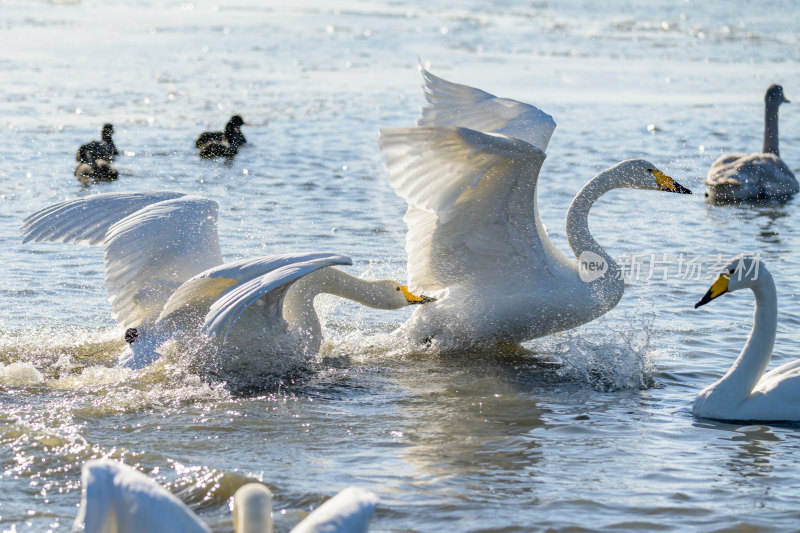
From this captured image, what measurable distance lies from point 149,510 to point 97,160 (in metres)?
10.1

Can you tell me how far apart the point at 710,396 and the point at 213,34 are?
21562mm

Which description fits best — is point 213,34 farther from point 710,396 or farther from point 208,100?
point 710,396

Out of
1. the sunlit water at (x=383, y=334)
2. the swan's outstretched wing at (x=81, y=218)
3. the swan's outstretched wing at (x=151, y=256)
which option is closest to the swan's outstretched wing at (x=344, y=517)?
the sunlit water at (x=383, y=334)

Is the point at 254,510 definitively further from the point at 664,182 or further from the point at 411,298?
the point at 664,182

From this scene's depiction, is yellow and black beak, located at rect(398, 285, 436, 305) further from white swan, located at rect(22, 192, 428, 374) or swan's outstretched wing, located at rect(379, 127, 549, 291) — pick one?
swan's outstretched wing, located at rect(379, 127, 549, 291)

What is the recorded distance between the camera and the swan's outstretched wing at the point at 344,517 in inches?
137

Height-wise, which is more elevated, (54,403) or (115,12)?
(115,12)

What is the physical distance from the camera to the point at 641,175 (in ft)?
24.9

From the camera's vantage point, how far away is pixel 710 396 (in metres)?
6.21

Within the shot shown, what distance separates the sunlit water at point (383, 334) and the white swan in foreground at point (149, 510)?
3.95 feet

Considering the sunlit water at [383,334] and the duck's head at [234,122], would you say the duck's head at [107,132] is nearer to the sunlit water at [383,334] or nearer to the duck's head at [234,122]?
the sunlit water at [383,334]

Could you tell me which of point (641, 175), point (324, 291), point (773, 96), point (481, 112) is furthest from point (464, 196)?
point (773, 96)

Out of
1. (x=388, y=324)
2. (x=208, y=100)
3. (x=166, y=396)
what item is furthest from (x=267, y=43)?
(x=166, y=396)

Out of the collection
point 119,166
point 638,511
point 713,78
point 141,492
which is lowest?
point 638,511
